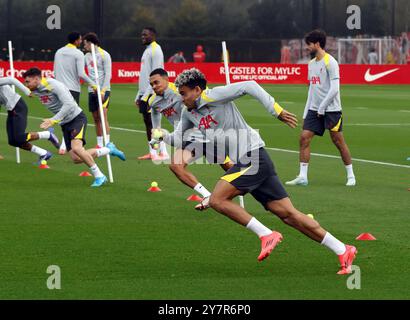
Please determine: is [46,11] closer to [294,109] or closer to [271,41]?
[271,41]

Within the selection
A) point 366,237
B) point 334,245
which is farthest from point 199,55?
point 334,245

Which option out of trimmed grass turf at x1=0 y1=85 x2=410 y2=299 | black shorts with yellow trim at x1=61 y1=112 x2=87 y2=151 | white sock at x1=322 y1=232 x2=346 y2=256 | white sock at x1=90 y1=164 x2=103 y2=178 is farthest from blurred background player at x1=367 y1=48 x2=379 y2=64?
white sock at x1=322 y1=232 x2=346 y2=256

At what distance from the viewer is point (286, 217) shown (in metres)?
11.4

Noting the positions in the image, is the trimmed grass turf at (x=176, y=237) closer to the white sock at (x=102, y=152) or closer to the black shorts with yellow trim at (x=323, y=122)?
the white sock at (x=102, y=152)

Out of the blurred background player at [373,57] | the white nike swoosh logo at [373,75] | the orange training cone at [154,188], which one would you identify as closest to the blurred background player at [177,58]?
the white nike swoosh logo at [373,75]

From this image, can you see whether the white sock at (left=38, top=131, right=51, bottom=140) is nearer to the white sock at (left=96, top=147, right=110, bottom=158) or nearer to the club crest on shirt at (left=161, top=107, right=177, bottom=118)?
the white sock at (left=96, top=147, right=110, bottom=158)

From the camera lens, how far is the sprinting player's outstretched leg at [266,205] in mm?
11227

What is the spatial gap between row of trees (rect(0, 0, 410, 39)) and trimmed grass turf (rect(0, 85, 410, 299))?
4771 centimetres

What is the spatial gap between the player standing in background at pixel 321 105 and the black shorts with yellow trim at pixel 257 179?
662cm

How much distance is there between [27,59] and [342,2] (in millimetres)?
26682

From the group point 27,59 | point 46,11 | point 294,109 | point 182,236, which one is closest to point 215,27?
point 46,11

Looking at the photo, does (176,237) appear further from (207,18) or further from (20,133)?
(207,18)

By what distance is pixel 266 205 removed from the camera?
11.6m

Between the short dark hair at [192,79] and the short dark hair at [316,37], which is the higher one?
the short dark hair at [192,79]
